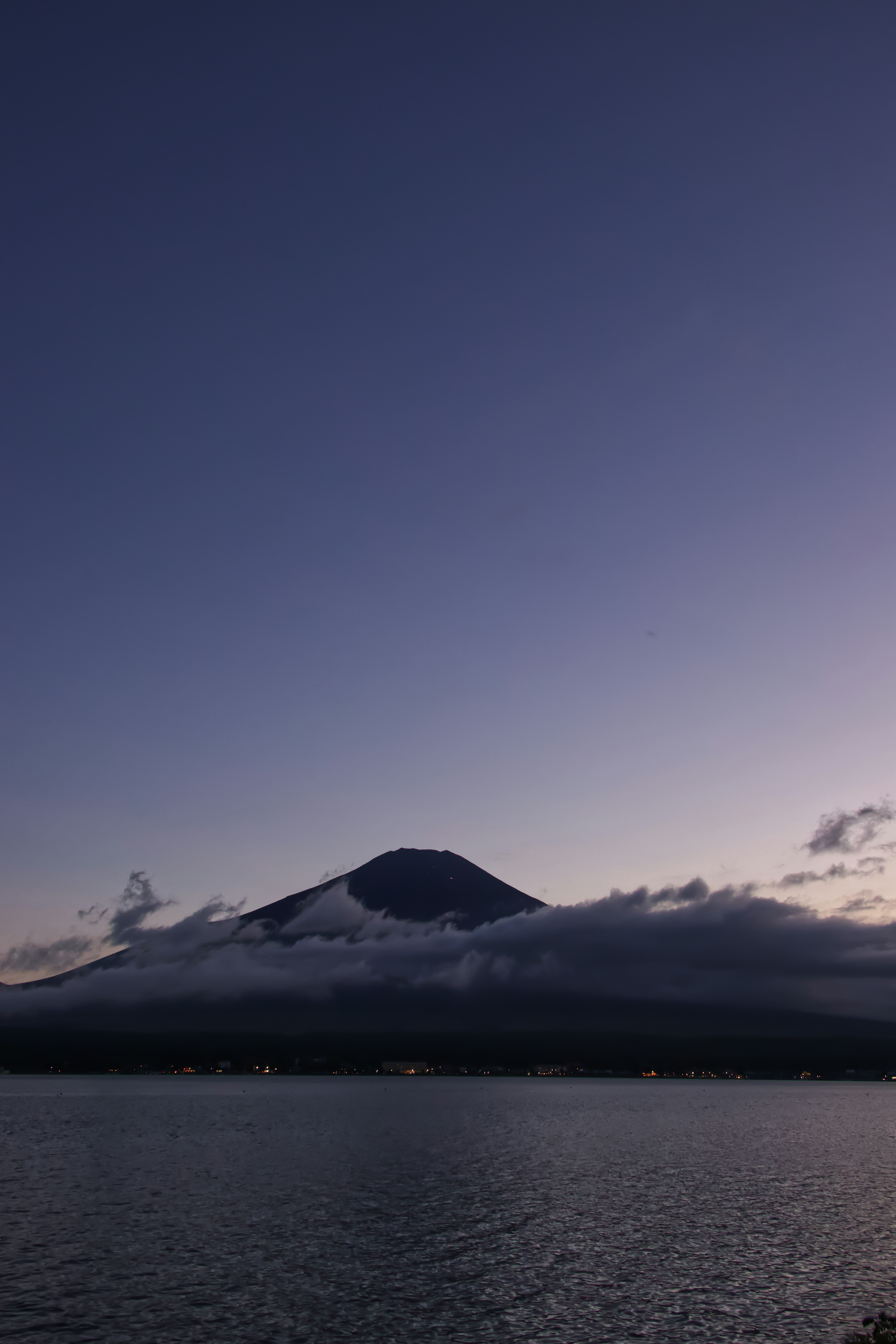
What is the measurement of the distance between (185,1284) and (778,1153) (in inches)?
4925

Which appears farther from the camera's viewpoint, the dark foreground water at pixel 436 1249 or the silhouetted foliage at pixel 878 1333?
the dark foreground water at pixel 436 1249

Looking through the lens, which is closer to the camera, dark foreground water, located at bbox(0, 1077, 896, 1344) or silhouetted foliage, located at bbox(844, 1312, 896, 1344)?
silhouetted foliage, located at bbox(844, 1312, 896, 1344)

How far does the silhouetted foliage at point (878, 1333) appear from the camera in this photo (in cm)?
4138

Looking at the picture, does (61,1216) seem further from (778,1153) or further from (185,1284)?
(778,1153)

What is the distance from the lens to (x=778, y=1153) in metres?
152

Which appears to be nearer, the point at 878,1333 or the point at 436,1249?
the point at 878,1333

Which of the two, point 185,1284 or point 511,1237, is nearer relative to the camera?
point 185,1284

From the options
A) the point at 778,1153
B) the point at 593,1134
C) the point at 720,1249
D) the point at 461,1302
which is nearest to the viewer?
the point at 461,1302

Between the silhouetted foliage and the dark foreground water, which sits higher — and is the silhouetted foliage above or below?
above

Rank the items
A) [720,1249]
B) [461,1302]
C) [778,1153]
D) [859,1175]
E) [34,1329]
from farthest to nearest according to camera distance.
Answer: [778,1153] < [859,1175] < [720,1249] < [461,1302] < [34,1329]

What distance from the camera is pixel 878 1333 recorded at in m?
42.7

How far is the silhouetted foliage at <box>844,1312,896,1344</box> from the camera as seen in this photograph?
1629 inches

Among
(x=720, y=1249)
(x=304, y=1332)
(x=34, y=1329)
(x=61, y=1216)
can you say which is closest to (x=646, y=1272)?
(x=720, y=1249)

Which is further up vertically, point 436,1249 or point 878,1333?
point 878,1333
